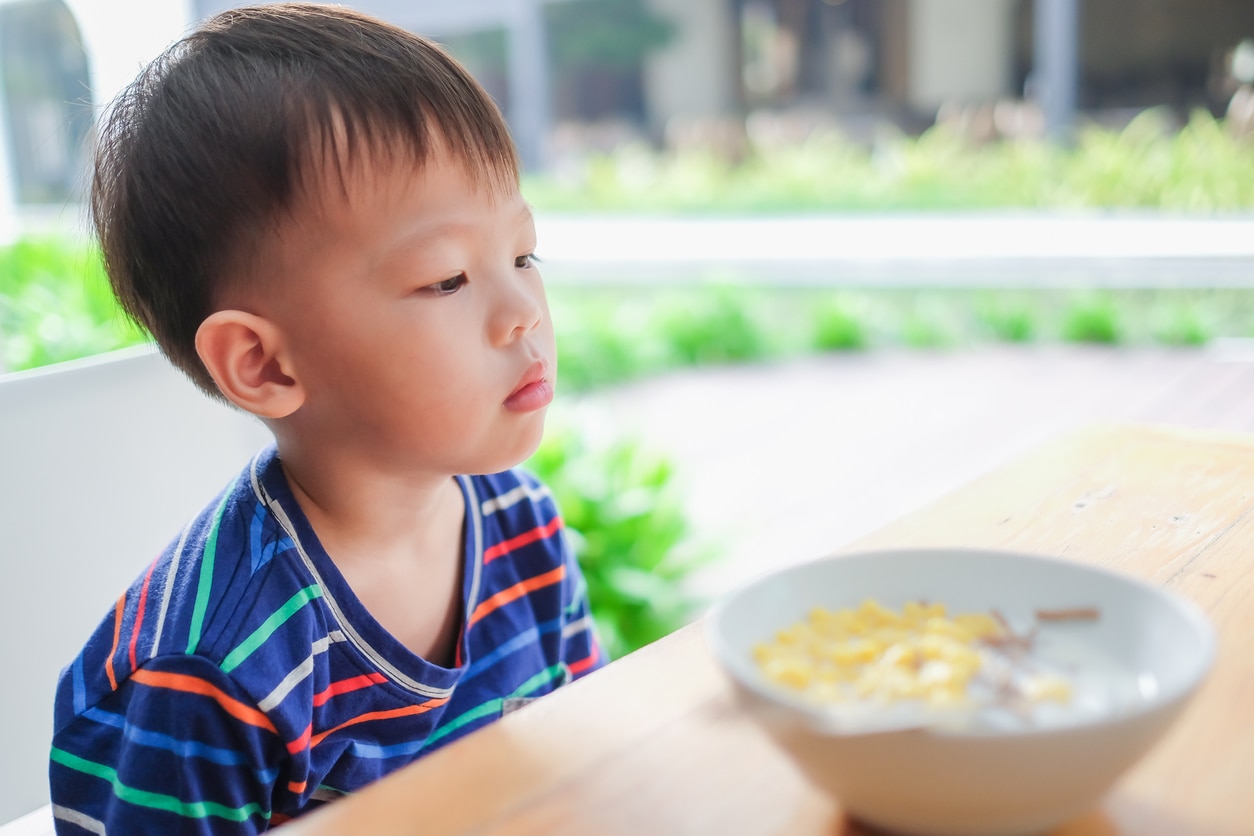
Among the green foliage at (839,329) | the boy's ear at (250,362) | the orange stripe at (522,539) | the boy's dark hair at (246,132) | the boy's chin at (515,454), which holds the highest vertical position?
the boy's dark hair at (246,132)

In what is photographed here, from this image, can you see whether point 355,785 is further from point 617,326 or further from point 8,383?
point 617,326

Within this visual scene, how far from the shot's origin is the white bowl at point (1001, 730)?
479 millimetres

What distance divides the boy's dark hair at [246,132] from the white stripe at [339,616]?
0.16 m

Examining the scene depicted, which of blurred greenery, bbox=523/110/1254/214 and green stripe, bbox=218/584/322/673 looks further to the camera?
blurred greenery, bbox=523/110/1254/214

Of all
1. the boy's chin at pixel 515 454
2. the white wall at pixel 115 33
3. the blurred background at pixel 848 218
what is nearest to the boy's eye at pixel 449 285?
the boy's chin at pixel 515 454

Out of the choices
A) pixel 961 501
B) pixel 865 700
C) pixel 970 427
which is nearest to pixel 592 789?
pixel 865 700

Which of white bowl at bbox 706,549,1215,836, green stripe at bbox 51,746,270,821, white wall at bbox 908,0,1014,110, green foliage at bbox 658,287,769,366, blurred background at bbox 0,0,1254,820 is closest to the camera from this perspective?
white bowl at bbox 706,549,1215,836

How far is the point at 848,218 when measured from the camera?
5703 mm

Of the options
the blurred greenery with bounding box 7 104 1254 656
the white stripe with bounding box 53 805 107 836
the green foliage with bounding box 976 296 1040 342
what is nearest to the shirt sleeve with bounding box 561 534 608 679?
the white stripe with bounding box 53 805 107 836

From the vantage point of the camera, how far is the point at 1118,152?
496 centimetres

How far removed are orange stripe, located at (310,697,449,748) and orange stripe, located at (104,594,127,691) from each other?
145 millimetres

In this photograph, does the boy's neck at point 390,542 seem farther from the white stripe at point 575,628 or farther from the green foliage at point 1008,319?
the green foliage at point 1008,319

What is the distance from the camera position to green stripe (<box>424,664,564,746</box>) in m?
0.99

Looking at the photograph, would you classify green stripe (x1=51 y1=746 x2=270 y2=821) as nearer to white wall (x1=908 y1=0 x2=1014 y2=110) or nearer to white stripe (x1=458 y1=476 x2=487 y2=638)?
white stripe (x1=458 y1=476 x2=487 y2=638)
